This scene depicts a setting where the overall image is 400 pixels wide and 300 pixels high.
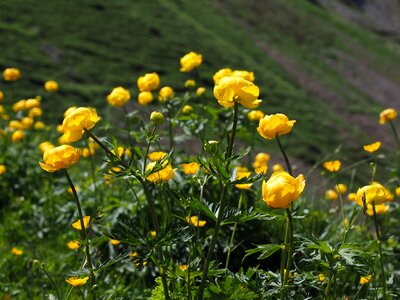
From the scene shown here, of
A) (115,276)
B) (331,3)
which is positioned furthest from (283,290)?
(331,3)

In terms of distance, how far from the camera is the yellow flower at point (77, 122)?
1.30 meters

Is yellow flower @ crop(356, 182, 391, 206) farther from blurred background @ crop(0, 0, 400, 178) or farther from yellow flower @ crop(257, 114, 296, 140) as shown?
blurred background @ crop(0, 0, 400, 178)

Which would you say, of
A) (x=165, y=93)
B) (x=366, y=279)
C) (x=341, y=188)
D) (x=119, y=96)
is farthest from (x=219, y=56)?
(x=366, y=279)

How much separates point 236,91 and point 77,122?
376 millimetres

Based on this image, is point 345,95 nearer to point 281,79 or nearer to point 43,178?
point 281,79

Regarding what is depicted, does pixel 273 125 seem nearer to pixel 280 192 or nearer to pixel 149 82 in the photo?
pixel 280 192

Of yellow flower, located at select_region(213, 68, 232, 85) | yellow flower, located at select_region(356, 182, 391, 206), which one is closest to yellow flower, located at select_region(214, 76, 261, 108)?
yellow flower, located at select_region(356, 182, 391, 206)

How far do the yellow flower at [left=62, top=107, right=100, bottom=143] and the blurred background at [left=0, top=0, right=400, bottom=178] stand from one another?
2.34 meters

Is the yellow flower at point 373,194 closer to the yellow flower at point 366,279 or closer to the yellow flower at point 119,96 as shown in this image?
the yellow flower at point 366,279

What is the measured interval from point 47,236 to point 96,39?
22.7ft

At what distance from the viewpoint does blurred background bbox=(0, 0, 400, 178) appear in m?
7.57

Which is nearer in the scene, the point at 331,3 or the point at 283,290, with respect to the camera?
the point at 283,290

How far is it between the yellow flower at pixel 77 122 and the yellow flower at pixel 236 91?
30 cm

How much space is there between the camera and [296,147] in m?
7.92
